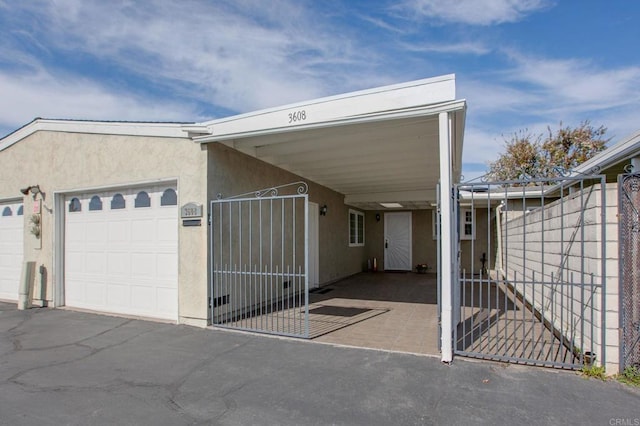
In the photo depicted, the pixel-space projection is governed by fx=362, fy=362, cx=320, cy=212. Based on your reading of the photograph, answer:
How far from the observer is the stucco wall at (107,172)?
570cm

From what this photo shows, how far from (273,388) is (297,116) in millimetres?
3343

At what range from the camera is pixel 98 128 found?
21.8 feet

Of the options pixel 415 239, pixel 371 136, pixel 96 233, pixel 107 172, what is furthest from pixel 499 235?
pixel 96 233

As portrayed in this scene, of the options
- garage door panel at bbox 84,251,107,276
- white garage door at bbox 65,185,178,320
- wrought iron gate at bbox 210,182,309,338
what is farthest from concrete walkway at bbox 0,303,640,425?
garage door panel at bbox 84,251,107,276

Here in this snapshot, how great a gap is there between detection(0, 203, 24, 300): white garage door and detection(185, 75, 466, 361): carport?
220 inches

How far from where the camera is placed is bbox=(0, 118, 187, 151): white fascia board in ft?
19.4

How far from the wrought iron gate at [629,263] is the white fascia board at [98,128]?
5.70 m

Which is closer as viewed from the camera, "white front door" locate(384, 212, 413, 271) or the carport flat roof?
the carport flat roof

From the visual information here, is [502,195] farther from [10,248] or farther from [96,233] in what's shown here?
[10,248]

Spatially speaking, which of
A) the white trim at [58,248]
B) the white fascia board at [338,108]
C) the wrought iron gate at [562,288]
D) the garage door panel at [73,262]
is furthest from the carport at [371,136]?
the white trim at [58,248]

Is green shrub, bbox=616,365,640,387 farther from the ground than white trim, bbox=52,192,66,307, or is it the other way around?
white trim, bbox=52,192,66,307

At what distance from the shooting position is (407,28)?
7.09 meters

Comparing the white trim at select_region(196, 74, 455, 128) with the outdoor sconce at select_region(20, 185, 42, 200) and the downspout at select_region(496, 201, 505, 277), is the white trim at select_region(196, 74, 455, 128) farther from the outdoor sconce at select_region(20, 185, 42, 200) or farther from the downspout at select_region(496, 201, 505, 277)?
the downspout at select_region(496, 201, 505, 277)

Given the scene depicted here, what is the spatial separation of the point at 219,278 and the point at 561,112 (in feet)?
65.8
